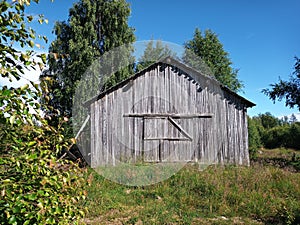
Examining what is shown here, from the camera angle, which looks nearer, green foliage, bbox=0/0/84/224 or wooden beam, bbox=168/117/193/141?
green foliage, bbox=0/0/84/224

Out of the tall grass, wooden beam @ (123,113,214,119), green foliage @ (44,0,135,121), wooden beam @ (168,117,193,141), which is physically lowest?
the tall grass

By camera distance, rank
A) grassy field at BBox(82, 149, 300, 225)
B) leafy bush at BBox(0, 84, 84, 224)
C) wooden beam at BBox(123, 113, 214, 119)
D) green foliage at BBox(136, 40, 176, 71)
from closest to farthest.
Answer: leafy bush at BBox(0, 84, 84, 224) < grassy field at BBox(82, 149, 300, 225) < wooden beam at BBox(123, 113, 214, 119) < green foliage at BBox(136, 40, 176, 71)

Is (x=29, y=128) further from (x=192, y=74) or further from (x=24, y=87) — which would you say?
(x=192, y=74)

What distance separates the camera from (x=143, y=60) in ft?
94.8

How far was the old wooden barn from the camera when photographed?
14.0m

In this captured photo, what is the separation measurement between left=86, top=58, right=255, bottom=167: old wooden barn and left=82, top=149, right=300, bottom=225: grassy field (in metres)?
3.32

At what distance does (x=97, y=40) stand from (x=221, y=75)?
18004 millimetres

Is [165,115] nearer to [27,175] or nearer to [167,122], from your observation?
[167,122]

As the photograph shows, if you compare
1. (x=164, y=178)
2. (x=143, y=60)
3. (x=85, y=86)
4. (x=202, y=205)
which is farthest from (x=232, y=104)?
(x=143, y=60)

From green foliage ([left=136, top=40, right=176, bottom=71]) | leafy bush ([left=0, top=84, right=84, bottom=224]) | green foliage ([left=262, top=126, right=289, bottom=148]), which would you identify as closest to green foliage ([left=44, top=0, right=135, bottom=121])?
green foliage ([left=136, top=40, right=176, bottom=71])

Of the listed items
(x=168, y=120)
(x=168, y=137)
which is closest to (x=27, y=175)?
(x=168, y=137)

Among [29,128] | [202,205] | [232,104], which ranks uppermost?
[232,104]

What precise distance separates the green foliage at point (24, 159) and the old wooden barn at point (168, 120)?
1134cm

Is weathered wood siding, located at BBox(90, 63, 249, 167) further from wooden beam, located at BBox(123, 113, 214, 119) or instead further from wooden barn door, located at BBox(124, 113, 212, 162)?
wooden beam, located at BBox(123, 113, 214, 119)
